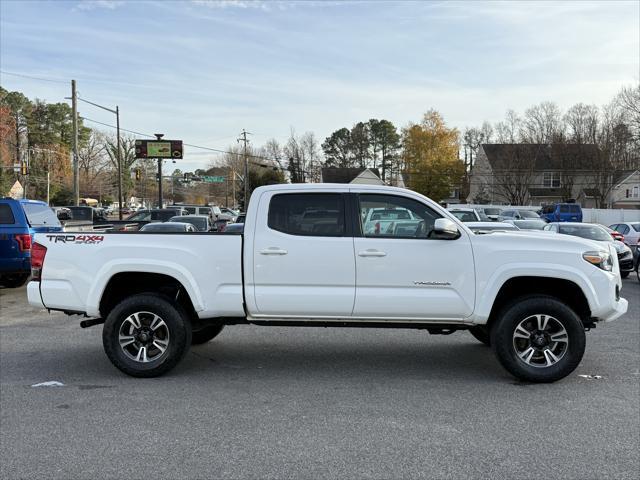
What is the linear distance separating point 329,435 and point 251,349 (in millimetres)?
2916

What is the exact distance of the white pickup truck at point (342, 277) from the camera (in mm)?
5434

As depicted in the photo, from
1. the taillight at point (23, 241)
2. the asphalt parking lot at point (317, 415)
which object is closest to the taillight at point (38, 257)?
the asphalt parking lot at point (317, 415)

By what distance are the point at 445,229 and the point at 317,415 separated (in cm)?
212

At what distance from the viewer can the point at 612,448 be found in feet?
13.1

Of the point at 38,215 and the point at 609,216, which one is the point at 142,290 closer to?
the point at 38,215

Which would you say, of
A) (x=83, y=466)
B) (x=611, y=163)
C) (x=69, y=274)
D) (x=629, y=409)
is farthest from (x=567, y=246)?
(x=611, y=163)

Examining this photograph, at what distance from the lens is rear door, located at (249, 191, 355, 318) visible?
17.9 feet

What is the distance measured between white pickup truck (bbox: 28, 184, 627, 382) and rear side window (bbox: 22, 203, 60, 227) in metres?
6.43

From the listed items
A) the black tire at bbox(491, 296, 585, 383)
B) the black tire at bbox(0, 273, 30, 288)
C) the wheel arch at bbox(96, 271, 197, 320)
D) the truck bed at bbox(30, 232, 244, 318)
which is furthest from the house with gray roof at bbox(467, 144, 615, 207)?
the truck bed at bbox(30, 232, 244, 318)

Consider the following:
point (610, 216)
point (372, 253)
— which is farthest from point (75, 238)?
point (610, 216)

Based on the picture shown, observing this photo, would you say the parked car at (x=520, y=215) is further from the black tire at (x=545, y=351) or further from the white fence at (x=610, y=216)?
the black tire at (x=545, y=351)

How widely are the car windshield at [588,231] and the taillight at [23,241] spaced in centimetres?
1333

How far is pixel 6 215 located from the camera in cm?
1109

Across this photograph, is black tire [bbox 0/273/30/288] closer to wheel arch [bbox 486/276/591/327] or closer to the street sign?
wheel arch [bbox 486/276/591/327]
